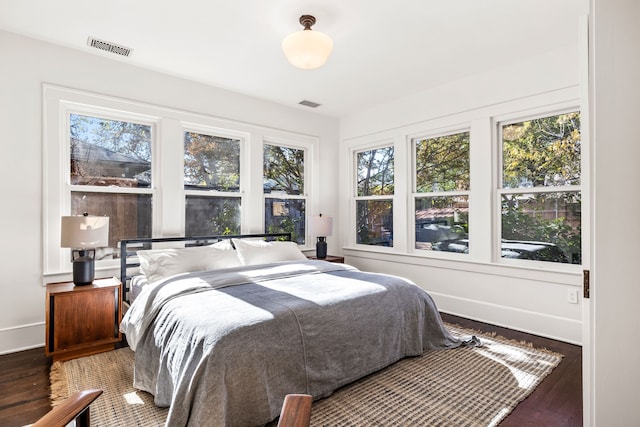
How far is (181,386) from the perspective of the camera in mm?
1688

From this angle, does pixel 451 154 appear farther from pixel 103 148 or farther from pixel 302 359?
pixel 103 148

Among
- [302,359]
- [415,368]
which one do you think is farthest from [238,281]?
[415,368]

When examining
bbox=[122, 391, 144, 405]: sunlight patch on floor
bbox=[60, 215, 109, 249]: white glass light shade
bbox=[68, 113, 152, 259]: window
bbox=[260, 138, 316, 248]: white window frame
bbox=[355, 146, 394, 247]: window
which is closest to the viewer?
bbox=[122, 391, 144, 405]: sunlight patch on floor

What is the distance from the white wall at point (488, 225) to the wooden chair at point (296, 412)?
3.11 meters

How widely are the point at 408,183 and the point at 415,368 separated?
249 centimetres

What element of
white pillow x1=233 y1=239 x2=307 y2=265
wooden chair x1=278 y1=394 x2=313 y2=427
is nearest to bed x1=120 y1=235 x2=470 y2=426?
white pillow x1=233 y1=239 x2=307 y2=265

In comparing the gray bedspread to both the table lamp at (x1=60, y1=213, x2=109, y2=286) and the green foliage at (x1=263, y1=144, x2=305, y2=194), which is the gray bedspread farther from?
the green foliage at (x1=263, y1=144, x2=305, y2=194)

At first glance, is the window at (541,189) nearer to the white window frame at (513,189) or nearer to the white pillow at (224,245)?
the white window frame at (513,189)

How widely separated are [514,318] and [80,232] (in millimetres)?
4104

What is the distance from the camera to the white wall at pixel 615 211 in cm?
86

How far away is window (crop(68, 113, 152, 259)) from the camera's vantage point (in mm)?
3279

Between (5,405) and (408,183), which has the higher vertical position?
(408,183)

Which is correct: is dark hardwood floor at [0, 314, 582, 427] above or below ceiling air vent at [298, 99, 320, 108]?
below

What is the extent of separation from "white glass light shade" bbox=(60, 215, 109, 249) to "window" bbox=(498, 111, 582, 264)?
3.88 meters
